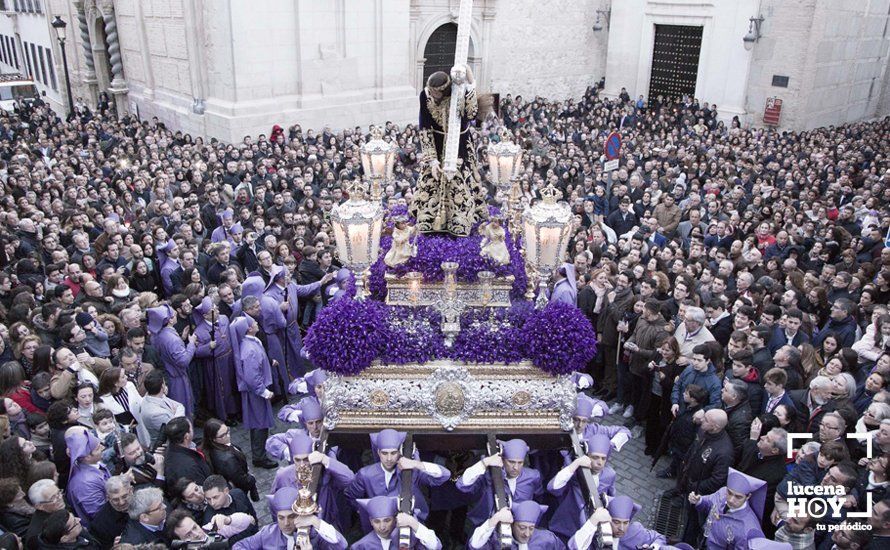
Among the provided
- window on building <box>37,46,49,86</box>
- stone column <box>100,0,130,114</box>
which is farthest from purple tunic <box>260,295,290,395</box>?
window on building <box>37,46,49,86</box>

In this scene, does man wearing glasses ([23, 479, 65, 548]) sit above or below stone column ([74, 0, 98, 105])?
below

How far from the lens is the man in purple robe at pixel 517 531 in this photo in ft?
16.0

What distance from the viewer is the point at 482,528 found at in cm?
495

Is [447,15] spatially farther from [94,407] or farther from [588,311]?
[94,407]

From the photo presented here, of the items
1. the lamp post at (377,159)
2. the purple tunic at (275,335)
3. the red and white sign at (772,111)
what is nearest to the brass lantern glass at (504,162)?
the lamp post at (377,159)

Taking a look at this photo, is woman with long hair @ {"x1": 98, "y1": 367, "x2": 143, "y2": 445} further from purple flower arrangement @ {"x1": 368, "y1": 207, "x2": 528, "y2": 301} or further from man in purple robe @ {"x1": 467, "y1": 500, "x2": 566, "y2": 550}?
man in purple robe @ {"x1": 467, "y1": 500, "x2": 566, "y2": 550}

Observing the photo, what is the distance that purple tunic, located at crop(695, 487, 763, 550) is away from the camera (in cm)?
499

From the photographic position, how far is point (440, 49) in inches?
984

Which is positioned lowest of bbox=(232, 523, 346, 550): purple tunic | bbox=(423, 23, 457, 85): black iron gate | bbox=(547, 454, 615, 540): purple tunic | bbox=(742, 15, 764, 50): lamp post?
bbox=(547, 454, 615, 540): purple tunic

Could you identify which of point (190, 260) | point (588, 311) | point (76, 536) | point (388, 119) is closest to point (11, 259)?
point (190, 260)

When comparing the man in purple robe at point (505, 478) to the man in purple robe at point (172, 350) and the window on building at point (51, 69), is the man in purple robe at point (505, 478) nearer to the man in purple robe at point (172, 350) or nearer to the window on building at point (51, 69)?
the man in purple robe at point (172, 350)

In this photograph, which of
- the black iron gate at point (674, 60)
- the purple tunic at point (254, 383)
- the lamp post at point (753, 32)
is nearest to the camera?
the purple tunic at point (254, 383)

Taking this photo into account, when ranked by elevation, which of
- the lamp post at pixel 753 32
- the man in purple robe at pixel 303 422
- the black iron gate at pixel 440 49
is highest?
the lamp post at pixel 753 32

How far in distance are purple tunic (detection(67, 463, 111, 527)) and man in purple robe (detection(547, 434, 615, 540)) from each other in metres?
3.71
